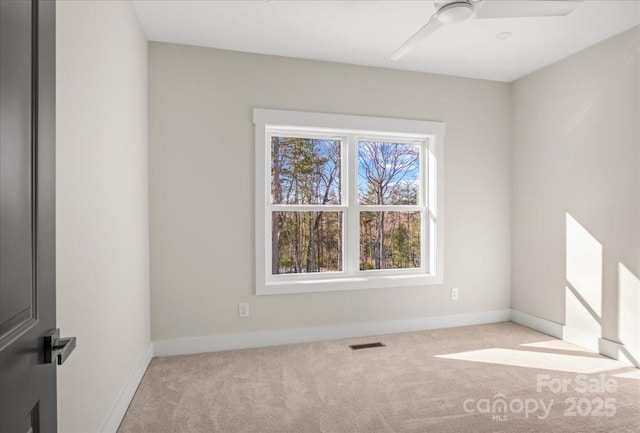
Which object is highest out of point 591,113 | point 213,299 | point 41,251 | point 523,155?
point 591,113

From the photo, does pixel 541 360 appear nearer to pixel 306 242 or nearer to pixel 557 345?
pixel 557 345

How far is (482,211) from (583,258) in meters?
1.05

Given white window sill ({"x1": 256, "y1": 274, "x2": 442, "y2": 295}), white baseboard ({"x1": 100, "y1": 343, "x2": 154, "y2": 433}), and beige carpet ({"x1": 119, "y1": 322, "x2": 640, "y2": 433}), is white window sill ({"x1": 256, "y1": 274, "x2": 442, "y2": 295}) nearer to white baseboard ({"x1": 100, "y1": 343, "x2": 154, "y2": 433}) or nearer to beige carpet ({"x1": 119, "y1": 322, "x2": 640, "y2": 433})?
beige carpet ({"x1": 119, "y1": 322, "x2": 640, "y2": 433})

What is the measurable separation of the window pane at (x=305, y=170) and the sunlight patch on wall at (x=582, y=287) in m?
2.30

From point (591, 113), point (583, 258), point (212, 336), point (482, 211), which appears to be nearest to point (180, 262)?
point (212, 336)

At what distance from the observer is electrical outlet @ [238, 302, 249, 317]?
3376 millimetres

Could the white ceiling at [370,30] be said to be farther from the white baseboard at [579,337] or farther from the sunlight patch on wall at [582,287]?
the white baseboard at [579,337]

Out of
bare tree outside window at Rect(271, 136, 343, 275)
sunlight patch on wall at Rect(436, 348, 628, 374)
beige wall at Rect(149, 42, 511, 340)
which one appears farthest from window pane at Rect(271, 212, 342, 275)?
sunlight patch on wall at Rect(436, 348, 628, 374)

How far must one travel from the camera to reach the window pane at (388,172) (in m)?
3.90

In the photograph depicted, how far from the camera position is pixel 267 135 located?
3.56 m

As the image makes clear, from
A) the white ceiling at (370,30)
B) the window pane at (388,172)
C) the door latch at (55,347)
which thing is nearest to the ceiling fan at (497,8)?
the white ceiling at (370,30)

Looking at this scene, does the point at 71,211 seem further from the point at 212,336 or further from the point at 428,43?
the point at 428,43

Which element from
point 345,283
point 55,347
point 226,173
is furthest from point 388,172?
point 55,347

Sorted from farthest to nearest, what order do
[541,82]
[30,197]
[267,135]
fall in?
[541,82]
[267,135]
[30,197]
